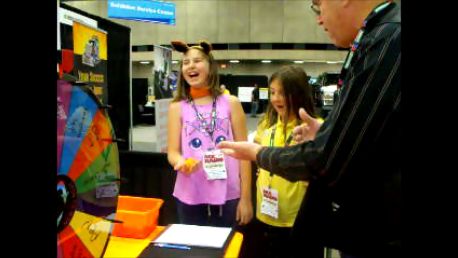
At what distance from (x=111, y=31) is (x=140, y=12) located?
6.30 feet

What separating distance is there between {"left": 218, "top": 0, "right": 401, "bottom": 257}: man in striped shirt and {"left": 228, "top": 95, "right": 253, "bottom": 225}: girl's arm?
3.57 ft

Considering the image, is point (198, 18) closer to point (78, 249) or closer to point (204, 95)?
point (204, 95)

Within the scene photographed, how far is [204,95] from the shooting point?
93.4 inches

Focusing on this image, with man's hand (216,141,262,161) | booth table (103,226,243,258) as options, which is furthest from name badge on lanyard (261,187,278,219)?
man's hand (216,141,262,161)

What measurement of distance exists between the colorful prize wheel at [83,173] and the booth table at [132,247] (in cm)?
66

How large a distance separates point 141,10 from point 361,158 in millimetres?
5725

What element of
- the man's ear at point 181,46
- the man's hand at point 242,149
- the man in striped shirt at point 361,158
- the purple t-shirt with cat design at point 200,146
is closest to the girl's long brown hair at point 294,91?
the purple t-shirt with cat design at point 200,146

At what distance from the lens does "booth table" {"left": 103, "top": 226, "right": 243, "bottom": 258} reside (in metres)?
1.47

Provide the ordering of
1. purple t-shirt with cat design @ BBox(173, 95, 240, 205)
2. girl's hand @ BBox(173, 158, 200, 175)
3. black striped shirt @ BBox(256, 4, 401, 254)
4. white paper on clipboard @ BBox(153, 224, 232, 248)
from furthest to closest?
1. purple t-shirt with cat design @ BBox(173, 95, 240, 205)
2. girl's hand @ BBox(173, 158, 200, 175)
3. white paper on clipboard @ BBox(153, 224, 232, 248)
4. black striped shirt @ BBox(256, 4, 401, 254)

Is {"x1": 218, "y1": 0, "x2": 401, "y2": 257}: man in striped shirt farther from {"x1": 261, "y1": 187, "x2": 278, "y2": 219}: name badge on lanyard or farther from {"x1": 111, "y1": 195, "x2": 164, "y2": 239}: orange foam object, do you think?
{"x1": 261, "y1": 187, "x2": 278, "y2": 219}: name badge on lanyard

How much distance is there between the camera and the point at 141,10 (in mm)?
6203

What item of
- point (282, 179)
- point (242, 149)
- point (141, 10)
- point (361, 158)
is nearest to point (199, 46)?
point (282, 179)

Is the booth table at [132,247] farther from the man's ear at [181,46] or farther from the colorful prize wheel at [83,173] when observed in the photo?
the man's ear at [181,46]
